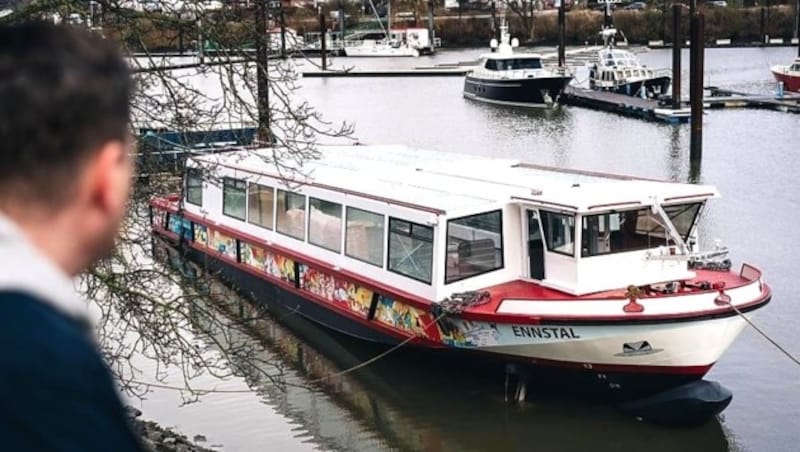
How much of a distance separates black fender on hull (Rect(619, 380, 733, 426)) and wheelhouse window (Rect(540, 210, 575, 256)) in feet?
5.85

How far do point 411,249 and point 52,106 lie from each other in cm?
1159

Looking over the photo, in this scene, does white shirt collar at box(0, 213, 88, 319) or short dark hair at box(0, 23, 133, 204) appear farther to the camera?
short dark hair at box(0, 23, 133, 204)

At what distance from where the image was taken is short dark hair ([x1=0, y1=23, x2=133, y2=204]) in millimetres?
1463

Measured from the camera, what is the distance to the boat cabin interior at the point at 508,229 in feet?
39.6

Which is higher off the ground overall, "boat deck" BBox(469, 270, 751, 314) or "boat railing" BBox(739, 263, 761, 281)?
"boat railing" BBox(739, 263, 761, 281)

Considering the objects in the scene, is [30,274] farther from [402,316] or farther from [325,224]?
[325,224]

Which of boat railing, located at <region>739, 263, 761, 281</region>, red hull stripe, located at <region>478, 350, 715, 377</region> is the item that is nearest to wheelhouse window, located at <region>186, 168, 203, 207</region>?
red hull stripe, located at <region>478, 350, 715, 377</region>

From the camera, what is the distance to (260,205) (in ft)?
55.2

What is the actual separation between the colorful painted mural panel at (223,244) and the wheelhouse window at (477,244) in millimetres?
6046

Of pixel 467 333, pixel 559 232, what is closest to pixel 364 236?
pixel 467 333

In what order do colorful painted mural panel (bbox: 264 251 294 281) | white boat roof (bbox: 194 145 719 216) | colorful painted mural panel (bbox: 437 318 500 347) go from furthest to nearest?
colorful painted mural panel (bbox: 264 251 294 281), white boat roof (bbox: 194 145 719 216), colorful painted mural panel (bbox: 437 318 500 347)

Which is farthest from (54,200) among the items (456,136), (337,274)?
(456,136)

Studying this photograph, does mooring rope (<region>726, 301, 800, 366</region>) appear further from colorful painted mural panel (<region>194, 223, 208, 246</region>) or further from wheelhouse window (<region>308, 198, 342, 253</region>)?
colorful painted mural panel (<region>194, 223, 208, 246</region>)

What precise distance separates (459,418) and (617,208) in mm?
2858
